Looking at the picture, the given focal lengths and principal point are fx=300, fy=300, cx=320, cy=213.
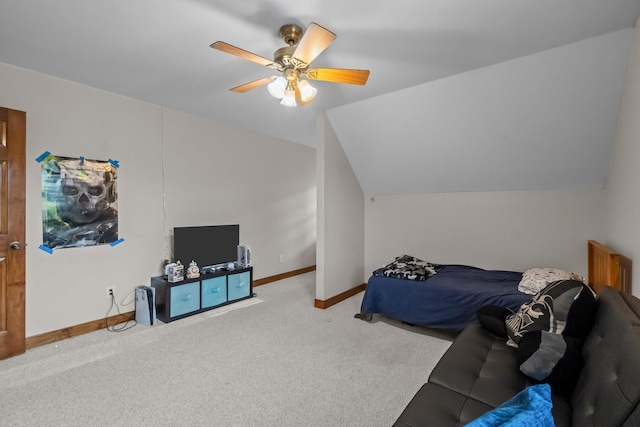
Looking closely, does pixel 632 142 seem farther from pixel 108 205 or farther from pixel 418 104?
pixel 108 205

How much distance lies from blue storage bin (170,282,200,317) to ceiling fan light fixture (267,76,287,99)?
2.40 metres

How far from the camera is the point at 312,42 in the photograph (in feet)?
5.87

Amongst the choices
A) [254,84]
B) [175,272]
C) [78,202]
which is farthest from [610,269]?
[78,202]

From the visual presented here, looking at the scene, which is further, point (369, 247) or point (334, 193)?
point (369, 247)

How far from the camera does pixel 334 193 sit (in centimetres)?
389

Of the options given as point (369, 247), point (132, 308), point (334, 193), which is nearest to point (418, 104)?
point (334, 193)

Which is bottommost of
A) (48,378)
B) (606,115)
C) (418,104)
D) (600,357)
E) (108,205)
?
(48,378)

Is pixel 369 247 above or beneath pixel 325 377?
above

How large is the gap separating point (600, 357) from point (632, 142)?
1751mm

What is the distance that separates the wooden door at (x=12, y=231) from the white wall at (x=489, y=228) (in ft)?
12.6

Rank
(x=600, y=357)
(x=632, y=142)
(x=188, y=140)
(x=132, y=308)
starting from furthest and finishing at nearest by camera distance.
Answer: (x=188, y=140), (x=132, y=308), (x=632, y=142), (x=600, y=357)

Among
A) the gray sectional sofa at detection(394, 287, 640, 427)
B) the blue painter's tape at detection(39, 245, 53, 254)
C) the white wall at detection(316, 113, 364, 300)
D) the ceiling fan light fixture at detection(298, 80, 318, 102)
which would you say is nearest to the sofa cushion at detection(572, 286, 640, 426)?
the gray sectional sofa at detection(394, 287, 640, 427)

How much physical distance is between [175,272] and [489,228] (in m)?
3.78

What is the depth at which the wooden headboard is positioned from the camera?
6.81ft
